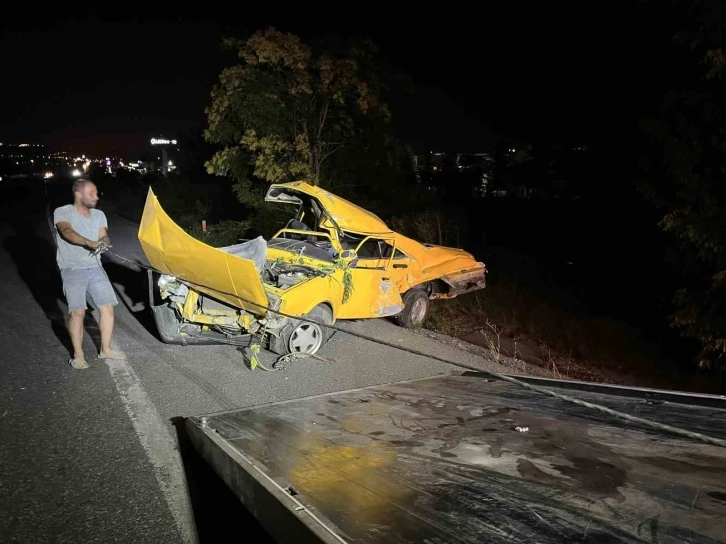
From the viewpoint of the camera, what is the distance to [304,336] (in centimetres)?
671

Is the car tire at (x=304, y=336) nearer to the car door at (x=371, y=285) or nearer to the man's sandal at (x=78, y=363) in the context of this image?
the car door at (x=371, y=285)

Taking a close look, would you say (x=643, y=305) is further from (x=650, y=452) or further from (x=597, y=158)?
(x=650, y=452)

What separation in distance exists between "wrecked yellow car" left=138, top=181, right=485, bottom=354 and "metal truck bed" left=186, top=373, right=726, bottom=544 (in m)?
2.14

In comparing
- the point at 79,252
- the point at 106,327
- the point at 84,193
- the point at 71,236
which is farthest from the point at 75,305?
the point at 84,193

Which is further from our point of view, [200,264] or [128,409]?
[200,264]

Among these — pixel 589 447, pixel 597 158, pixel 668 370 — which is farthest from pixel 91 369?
pixel 597 158

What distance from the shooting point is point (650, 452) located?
8.96 ft

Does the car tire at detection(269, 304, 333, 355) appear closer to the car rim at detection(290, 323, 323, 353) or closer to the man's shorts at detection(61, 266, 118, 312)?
the car rim at detection(290, 323, 323, 353)

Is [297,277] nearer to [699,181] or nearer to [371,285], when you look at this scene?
[371,285]

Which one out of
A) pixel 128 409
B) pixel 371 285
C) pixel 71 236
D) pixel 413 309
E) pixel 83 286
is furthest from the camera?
pixel 413 309

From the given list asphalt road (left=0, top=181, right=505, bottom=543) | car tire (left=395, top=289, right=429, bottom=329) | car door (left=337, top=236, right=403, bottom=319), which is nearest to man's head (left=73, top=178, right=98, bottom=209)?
asphalt road (left=0, top=181, right=505, bottom=543)

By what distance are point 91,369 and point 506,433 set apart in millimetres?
4526

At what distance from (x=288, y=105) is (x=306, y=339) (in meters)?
9.07

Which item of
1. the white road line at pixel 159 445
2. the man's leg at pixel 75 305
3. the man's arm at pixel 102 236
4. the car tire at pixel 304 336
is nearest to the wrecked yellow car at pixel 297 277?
the car tire at pixel 304 336
